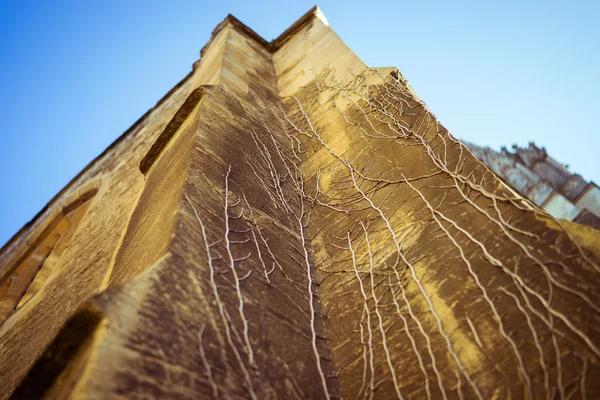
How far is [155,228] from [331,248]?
74cm

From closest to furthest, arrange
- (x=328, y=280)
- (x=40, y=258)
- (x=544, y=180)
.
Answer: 1. (x=328, y=280)
2. (x=40, y=258)
3. (x=544, y=180)

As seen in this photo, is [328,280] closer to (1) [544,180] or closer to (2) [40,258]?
(2) [40,258]

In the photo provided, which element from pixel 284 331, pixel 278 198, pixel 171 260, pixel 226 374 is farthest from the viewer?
pixel 278 198

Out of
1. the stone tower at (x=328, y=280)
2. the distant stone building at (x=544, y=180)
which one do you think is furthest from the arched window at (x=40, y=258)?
the distant stone building at (x=544, y=180)

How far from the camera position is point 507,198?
1.32m

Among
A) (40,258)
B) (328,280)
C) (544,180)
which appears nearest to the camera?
(328,280)

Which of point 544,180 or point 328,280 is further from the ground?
point 544,180

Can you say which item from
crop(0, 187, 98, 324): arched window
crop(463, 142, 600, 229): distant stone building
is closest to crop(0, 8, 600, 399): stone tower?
crop(0, 187, 98, 324): arched window

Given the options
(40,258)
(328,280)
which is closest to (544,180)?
(328,280)

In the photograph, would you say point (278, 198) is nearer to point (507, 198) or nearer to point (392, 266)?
point (392, 266)

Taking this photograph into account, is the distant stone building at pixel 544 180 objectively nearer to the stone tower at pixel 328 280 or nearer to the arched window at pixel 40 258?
the stone tower at pixel 328 280

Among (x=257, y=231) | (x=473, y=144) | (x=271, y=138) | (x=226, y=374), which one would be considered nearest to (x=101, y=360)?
(x=226, y=374)

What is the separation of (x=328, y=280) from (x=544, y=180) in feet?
38.6

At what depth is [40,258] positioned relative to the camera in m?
4.78
